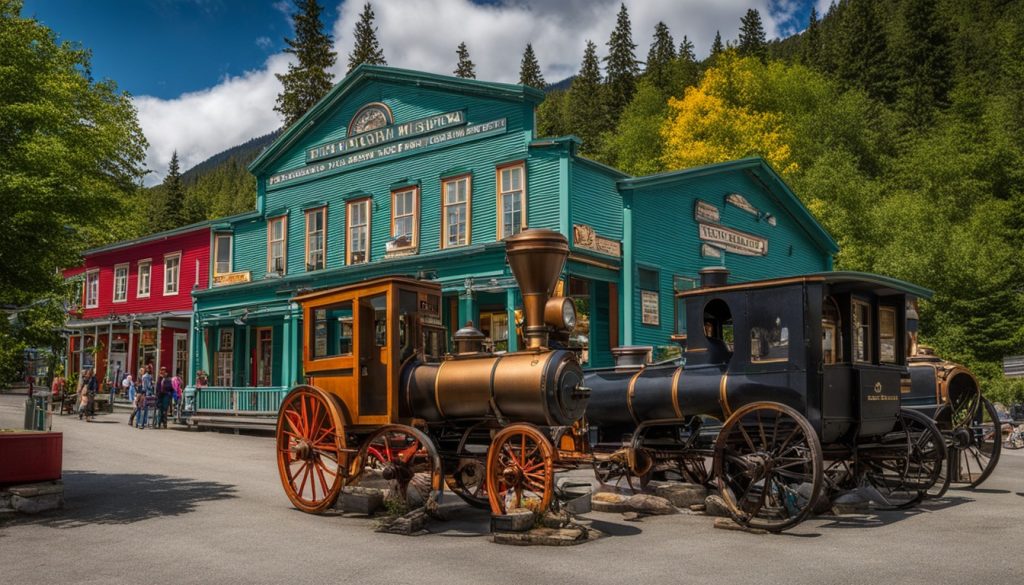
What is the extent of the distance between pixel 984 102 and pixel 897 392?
46.9 metres

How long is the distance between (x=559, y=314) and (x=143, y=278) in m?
31.6

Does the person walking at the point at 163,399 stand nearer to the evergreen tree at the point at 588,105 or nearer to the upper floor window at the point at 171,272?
the upper floor window at the point at 171,272

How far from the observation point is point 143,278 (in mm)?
36219

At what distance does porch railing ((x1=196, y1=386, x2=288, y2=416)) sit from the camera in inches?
892

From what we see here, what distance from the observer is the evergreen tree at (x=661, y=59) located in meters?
65.2

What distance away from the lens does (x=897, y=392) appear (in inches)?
403

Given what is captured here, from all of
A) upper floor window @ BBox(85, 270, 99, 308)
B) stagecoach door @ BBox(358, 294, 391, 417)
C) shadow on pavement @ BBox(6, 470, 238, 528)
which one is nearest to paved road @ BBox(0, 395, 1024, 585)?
shadow on pavement @ BBox(6, 470, 238, 528)

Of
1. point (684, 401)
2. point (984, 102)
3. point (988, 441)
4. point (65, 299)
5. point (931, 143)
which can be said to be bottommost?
point (988, 441)

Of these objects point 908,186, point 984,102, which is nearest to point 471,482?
point 908,186

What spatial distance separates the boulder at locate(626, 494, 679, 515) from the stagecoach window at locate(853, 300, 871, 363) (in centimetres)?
280

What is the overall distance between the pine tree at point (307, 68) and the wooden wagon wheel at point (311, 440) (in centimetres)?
3850

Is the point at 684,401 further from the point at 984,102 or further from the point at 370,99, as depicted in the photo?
the point at 984,102

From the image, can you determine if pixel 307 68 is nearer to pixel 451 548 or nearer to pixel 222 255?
pixel 222 255

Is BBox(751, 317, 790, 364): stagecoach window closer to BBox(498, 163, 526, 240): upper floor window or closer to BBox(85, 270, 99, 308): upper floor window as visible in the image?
BBox(498, 163, 526, 240): upper floor window
